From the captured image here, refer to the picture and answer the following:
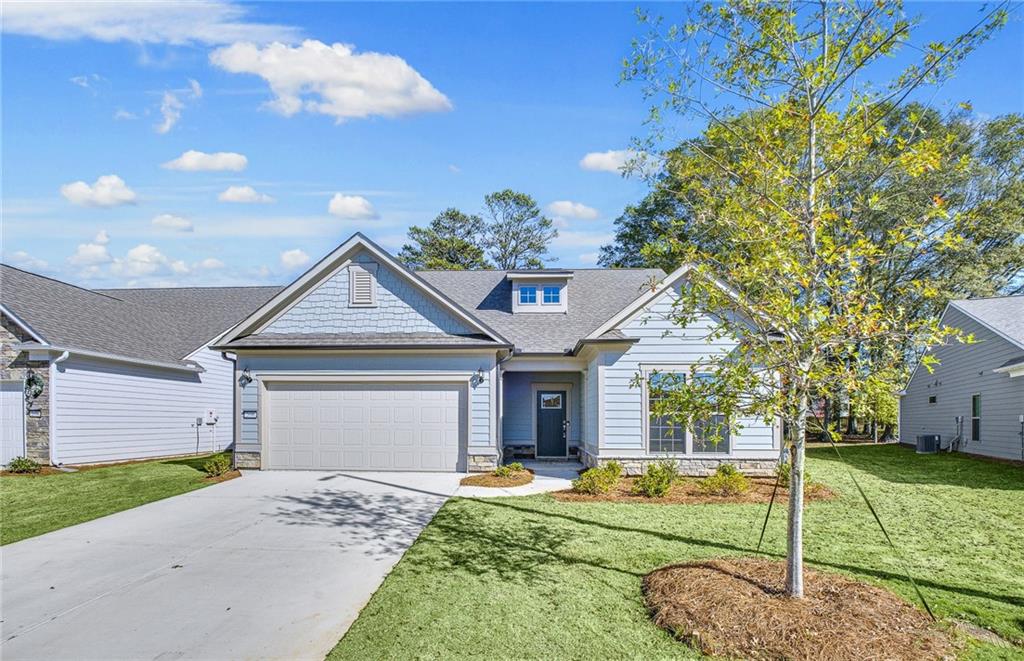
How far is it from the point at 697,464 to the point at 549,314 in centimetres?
667

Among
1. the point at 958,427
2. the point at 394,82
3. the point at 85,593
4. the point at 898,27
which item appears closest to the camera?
the point at 898,27

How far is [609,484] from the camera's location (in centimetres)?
1086

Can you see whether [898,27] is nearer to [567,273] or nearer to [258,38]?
[258,38]

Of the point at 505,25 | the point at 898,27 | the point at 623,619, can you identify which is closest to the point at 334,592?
the point at 623,619

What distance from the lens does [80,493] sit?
10836mm

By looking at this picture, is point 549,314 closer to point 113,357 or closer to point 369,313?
point 369,313

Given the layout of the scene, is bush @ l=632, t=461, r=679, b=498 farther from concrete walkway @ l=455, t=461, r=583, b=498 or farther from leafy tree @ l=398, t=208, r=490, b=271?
leafy tree @ l=398, t=208, r=490, b=271

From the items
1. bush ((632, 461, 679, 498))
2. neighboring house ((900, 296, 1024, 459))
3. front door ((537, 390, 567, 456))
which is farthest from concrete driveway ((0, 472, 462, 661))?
neighboring house ((900, 296, 1024, 459))

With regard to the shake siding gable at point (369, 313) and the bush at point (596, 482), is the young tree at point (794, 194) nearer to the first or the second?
the bush at point (596, 482)

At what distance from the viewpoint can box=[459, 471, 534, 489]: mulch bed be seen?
1178 cm

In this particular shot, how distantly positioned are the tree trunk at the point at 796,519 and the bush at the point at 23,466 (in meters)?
15.8

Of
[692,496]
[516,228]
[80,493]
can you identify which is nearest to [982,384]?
[692,496]

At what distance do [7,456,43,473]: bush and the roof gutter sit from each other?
248 cm

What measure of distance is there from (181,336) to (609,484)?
16.0 meters
